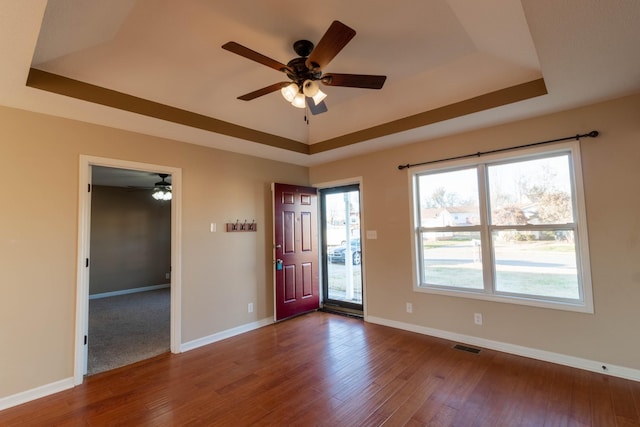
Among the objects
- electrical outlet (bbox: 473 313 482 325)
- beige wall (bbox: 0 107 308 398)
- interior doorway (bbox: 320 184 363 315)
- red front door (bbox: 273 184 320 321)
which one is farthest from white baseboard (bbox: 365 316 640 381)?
beige wall (bbox: 0 107 308 398)

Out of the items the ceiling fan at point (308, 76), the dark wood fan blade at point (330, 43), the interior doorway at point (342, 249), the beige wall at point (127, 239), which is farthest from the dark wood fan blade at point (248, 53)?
the beige wall at point (127, 239)

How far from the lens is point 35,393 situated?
251 cm

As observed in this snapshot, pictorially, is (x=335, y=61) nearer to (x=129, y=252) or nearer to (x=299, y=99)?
(x=299, y=99)

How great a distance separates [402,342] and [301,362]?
1257mm

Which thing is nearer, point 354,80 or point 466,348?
point 354,80

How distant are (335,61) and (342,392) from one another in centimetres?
301

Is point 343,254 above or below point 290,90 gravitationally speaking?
below

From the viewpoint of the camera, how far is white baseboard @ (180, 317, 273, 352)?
347 centimetres

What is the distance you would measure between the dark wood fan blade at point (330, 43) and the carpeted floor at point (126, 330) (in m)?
3.51

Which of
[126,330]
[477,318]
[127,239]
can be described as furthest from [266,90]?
[127,239]

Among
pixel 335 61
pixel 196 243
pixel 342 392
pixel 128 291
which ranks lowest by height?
pixel 342 392

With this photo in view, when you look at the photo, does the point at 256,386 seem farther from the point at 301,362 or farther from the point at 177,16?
the point at 177,16

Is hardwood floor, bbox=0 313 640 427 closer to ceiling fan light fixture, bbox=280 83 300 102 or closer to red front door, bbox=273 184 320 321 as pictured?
red front door, bbox=273 184 320 321

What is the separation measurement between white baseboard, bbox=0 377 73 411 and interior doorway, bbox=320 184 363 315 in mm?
3374
